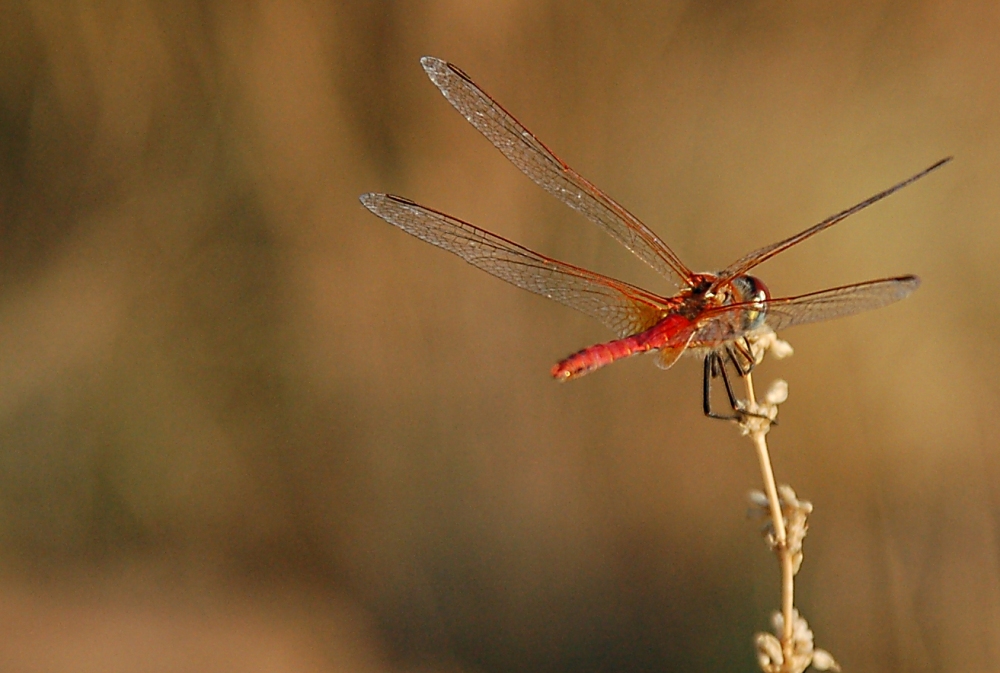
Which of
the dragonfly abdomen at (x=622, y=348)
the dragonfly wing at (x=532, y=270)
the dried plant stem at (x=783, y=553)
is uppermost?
the dragonfly wing at (x=532, y=270)

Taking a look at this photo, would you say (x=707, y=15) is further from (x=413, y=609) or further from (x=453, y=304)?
(x=413, y=609)

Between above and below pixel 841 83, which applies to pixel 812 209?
below

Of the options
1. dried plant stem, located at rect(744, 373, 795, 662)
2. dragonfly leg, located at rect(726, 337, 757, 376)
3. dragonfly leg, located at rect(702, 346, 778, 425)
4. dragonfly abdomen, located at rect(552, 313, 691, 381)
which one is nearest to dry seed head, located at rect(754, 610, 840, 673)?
dried plant stem, located at rect(744, 373, 795, 662)

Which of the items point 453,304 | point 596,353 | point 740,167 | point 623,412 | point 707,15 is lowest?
point 623,412

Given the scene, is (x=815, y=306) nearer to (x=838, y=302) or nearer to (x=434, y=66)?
(x=838, y=302)

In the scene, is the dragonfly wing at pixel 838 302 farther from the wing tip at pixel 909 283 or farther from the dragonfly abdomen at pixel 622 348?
the dragonfly abdomen at pixel 622 348

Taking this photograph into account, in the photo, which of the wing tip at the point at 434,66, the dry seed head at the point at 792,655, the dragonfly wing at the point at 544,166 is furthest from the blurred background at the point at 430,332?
the dry seed head at the point at 792,655

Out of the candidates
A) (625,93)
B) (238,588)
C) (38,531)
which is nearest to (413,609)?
(238,588)

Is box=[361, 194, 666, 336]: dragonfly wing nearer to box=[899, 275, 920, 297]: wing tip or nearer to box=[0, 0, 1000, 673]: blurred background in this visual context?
box=[899, 275, 920, 297]: wing tip
